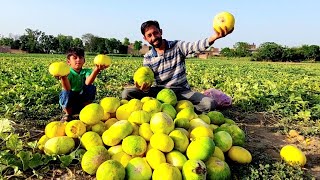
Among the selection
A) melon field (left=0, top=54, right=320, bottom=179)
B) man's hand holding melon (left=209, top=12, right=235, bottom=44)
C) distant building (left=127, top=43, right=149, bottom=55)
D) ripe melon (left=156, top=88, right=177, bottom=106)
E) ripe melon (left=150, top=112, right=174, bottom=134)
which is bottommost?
distant building (left=127, top=43, right=149, bottom=55)

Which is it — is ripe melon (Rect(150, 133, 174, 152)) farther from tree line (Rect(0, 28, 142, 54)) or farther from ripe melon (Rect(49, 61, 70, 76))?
tree line (Rect(0, 28, 142, 54))

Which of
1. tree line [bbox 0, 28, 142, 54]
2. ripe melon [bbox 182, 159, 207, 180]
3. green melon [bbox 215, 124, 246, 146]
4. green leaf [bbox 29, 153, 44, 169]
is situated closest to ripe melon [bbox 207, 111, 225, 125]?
green melon [bbox 215, 124, 246, 146]

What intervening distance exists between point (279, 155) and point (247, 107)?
268 cm

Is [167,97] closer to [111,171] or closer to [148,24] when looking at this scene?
[148,24]

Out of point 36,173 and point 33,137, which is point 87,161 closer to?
point 36,173

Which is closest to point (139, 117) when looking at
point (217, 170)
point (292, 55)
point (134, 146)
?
point (134, 146)

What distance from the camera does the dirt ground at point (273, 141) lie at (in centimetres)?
382

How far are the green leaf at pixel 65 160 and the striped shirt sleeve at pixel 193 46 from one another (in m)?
2.54

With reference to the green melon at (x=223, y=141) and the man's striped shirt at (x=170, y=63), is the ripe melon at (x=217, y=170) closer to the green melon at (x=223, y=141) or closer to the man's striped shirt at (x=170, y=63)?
the green melon at (x=223, y=141)

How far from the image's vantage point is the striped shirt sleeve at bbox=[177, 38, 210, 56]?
479cm

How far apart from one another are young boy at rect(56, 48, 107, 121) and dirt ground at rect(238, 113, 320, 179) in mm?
2504

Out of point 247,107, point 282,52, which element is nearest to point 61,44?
point 282,52

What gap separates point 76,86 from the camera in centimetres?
502

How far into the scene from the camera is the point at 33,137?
4.22 m
